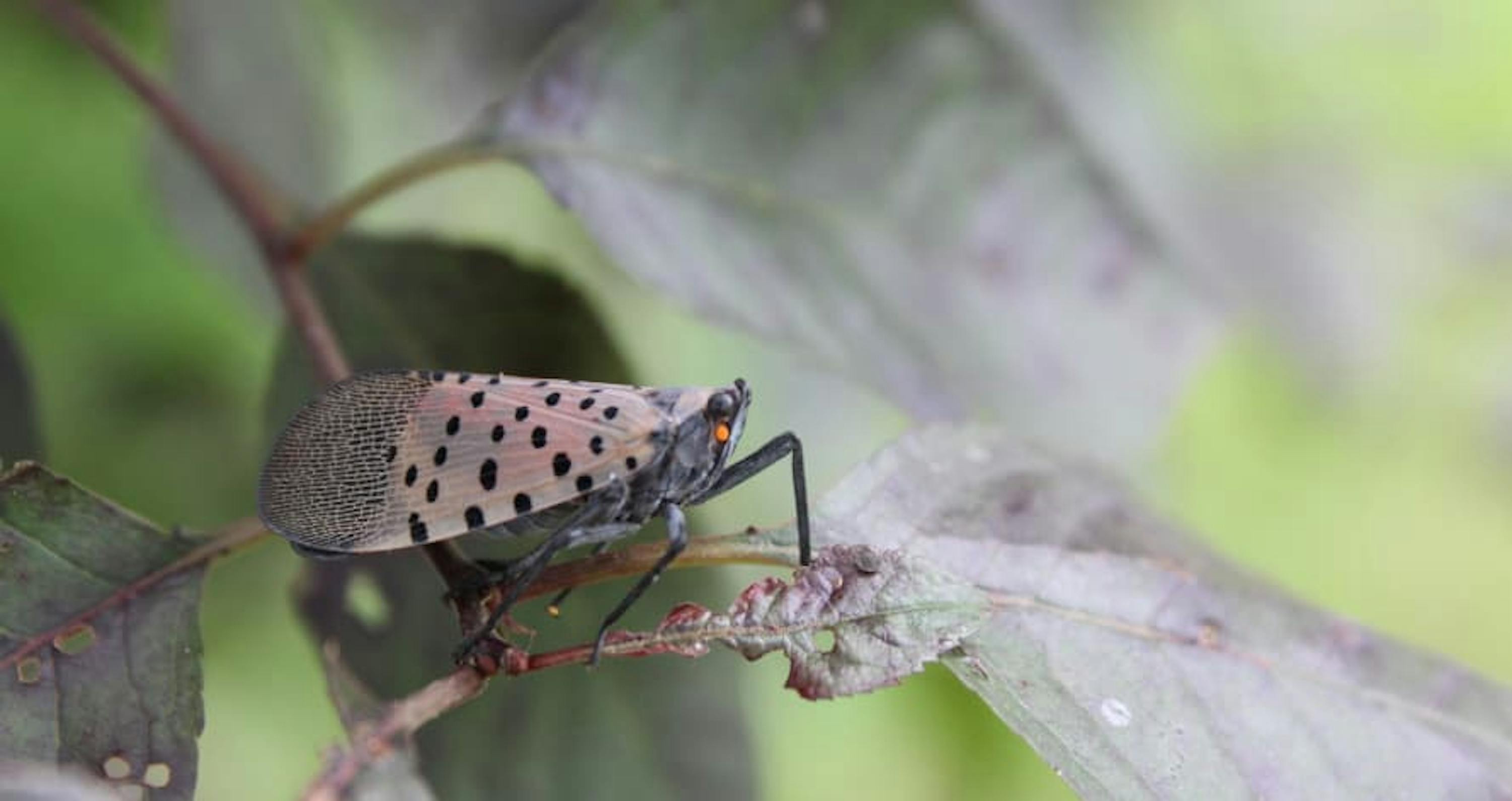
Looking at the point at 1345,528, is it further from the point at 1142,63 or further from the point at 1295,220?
the point at 1142,63

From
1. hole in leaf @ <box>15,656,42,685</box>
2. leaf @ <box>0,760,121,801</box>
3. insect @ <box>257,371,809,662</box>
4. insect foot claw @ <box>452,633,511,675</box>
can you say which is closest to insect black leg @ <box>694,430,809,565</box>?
insect @ <box>257,371,809,662</box>

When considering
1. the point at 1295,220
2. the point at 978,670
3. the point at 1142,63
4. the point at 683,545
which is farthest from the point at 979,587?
the point at 1295,220

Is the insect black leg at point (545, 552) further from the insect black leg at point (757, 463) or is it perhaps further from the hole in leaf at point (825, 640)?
the hole in leaf at point (825, 640)

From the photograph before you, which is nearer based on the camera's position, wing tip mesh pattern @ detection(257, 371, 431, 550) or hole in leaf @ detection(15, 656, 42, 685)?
hole in leaf @ detection(15, 656, 42, 685)

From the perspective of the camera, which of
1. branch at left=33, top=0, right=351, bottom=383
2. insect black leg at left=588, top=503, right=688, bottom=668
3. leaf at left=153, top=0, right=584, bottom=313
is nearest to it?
insect black leg at left=588, top=503, right=688, bottom=668

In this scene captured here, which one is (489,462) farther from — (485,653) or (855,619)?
(855,619)

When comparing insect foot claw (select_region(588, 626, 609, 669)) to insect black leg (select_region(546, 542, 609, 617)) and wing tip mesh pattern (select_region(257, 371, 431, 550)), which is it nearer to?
insect black leg (select_region(546, 542, 609, 617))

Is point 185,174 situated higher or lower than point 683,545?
higher
